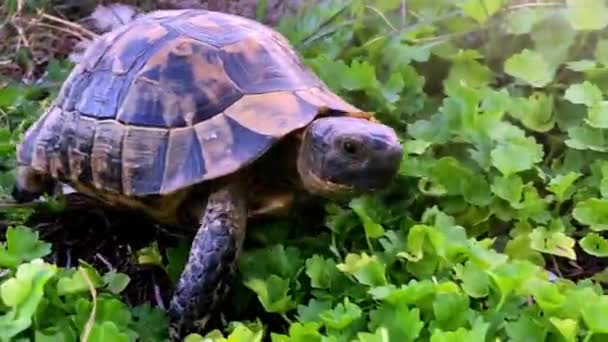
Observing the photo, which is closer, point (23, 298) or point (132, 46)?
point (23, 298)

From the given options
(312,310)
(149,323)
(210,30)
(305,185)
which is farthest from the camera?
(210,30)

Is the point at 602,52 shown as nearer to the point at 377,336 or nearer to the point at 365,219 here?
the point at 365,219

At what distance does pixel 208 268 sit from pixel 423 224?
385mm

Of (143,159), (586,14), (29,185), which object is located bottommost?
(29,185)

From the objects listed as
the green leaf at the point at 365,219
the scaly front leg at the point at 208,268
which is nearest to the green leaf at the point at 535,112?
the green leaf at the point at 365,219

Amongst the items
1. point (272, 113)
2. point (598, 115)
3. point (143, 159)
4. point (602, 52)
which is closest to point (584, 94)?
point (598, 115)

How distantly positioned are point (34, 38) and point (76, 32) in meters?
0.17

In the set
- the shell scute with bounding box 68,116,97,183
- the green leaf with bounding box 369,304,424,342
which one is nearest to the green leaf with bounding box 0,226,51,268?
the shell scute with bounding box 68,116,97,183

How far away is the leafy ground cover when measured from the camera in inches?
55.2

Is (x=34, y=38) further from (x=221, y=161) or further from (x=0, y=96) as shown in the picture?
(x=221, y=161)

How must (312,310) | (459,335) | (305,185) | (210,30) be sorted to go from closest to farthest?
(459,335) → (312,310) → (305,185) → (210,30)

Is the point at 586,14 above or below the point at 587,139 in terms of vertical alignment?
above

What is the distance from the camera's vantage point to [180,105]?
171 centimetres

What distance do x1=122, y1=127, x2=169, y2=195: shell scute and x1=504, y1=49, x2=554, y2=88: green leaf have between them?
31.2 inches
